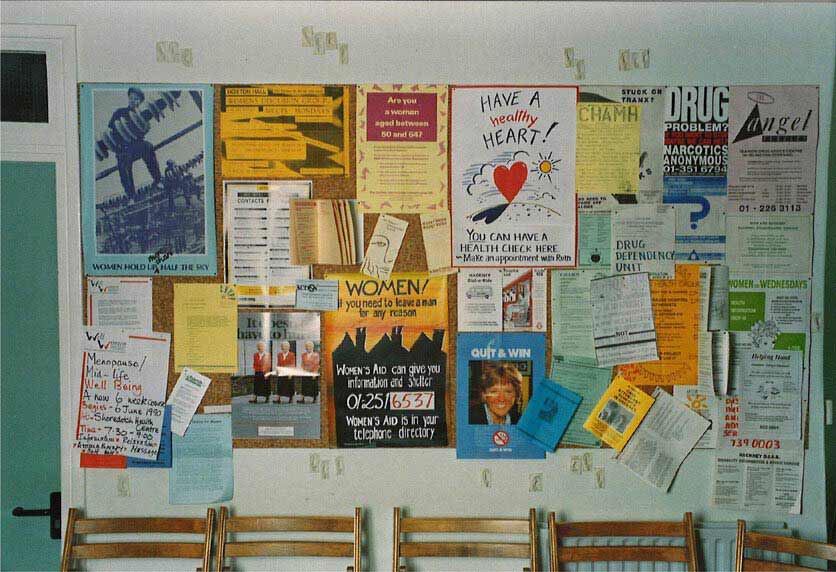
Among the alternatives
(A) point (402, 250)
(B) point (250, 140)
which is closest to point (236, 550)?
(A) point (402, 250)

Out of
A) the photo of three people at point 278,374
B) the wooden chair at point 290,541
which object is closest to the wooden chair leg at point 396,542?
the wooden chair at point 290,541

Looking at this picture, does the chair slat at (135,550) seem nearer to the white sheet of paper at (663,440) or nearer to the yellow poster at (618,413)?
the yellow poster at (618,413)

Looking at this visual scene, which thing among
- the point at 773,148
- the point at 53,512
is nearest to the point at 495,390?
the point at 773,148

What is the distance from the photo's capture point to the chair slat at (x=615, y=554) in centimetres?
241

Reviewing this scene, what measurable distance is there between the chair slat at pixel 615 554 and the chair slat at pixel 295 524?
0.84 meters

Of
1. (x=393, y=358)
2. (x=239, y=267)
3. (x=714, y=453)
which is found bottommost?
(x=714, y=453)

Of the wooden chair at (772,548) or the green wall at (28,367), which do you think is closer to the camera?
the wooden chair at (772,548)

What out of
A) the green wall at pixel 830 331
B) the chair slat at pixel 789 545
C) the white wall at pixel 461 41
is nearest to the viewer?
the chair slat at pixel 789 545

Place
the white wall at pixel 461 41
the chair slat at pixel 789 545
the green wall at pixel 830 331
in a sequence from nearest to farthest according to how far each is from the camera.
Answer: the chair slat at pixel 789 545
the white wall at pixel 461 41
the green wall at pixel 830 331

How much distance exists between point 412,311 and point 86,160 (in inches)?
55.5

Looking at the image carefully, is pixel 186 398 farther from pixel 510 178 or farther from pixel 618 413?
pixel 618 413

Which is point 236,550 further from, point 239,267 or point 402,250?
point 402,250

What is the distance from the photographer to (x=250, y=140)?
2477 millimetres

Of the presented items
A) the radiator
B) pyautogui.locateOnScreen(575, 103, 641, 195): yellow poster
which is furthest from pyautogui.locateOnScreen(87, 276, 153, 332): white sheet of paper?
the radiator
